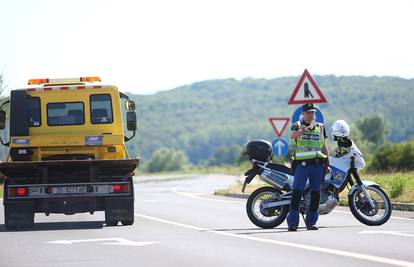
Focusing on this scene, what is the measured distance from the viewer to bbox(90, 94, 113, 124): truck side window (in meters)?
18.6

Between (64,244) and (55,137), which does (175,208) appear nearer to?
(55,137)

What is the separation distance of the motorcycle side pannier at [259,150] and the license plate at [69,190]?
3205mm

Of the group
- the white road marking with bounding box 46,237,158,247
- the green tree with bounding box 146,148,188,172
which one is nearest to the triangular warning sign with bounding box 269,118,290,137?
the white road marking with bounding box 46,237,158,247

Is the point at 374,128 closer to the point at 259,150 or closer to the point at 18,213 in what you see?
the point at 18,213

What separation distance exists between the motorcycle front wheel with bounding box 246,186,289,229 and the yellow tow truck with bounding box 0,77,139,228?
96.8 inches

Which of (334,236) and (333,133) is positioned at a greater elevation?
(333,133)

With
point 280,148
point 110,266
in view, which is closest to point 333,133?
point 110,266

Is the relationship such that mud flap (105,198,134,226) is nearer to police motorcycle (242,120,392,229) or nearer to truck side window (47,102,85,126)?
truck side window (47,102,85,126)

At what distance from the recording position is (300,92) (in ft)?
70.7

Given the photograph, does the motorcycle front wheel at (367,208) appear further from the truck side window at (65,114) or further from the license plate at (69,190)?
the truck side window at (65,114)

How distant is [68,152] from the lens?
59.0 ft

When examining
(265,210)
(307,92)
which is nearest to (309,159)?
(265,210)

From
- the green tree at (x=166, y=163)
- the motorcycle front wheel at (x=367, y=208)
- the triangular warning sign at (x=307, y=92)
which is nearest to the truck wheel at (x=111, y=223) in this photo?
the motorcycle front wheel at (x=367, y=208)

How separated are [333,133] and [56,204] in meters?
5.08
